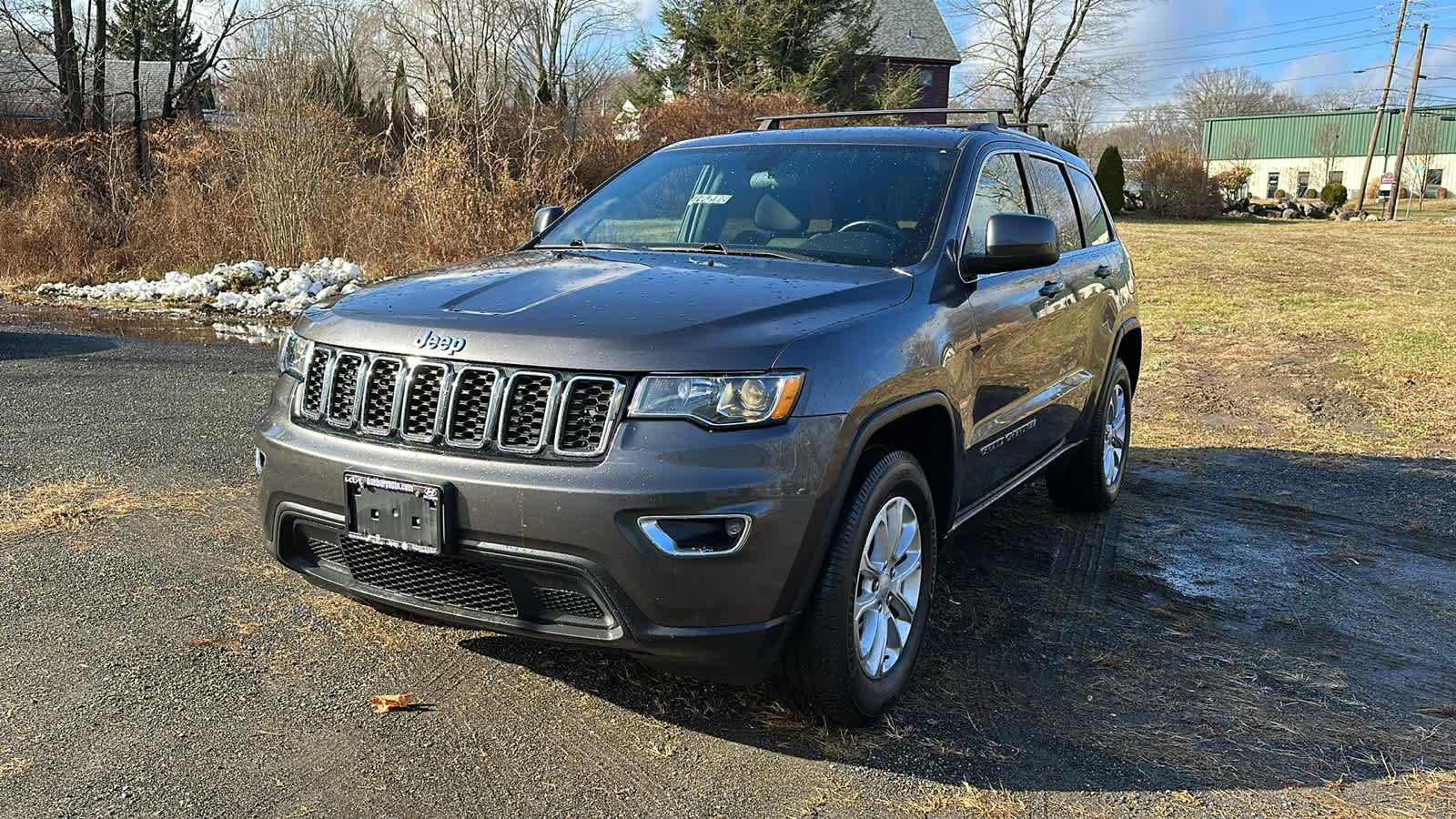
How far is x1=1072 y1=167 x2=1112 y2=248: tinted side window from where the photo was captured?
5680mm

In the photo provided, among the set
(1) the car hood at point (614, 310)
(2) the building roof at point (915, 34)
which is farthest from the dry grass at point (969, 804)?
(2) the building roof at point (915, 34)

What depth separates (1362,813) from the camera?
2973mm

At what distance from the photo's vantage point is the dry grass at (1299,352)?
7977 millimetres

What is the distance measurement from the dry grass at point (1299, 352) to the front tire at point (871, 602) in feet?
15.3

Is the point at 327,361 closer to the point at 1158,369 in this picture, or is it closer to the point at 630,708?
the point at 630,708

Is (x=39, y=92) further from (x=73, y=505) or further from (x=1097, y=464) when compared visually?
(x=1097, y=464)

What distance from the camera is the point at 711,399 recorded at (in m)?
2.81

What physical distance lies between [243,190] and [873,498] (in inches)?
579

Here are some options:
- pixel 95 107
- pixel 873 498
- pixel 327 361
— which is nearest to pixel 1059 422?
pixel 873 498

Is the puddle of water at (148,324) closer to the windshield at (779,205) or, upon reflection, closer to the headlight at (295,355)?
the windshield at (779,205)

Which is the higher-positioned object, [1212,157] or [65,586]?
[1212,157]

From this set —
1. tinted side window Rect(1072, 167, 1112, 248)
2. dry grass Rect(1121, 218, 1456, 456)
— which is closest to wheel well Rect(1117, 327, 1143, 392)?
tinted side window Rect(1072, 167, 1112, 248)

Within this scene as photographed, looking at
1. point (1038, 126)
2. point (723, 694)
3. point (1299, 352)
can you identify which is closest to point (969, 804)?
point (723, 694)

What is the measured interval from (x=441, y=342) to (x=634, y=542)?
2.54 feet
